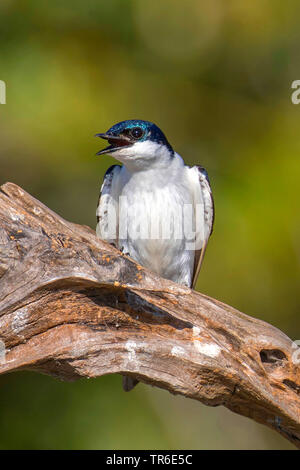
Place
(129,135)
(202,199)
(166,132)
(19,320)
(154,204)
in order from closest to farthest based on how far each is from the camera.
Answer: (19,320) < (129,135) < (154,204) < (202,199) < (166,132)

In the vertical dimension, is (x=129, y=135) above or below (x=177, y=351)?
above

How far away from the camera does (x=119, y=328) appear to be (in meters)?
3.60

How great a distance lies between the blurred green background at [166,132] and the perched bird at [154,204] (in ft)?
2.42

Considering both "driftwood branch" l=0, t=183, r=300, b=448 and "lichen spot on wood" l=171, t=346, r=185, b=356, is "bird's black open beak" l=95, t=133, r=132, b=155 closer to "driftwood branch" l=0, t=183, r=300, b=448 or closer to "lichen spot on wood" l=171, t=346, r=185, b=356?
"driftwood branch" l=0, t=183, r=300, b=448

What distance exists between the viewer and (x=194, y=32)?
6355 millimetres

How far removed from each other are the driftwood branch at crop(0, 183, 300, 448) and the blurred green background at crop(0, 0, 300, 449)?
179 centimetres

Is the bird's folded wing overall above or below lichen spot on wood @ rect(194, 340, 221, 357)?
above

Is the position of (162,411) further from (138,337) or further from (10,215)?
(10,215)

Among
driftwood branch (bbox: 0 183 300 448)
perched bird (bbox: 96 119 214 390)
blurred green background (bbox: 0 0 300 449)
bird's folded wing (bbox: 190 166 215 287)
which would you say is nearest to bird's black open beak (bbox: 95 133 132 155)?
perched bird (bbox: 96 119 214 390)

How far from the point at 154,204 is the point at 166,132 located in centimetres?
173

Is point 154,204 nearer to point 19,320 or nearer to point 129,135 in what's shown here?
point 129,135

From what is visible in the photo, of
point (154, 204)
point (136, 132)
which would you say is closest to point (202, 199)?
point (154, 204)

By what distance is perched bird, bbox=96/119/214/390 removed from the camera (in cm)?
467
